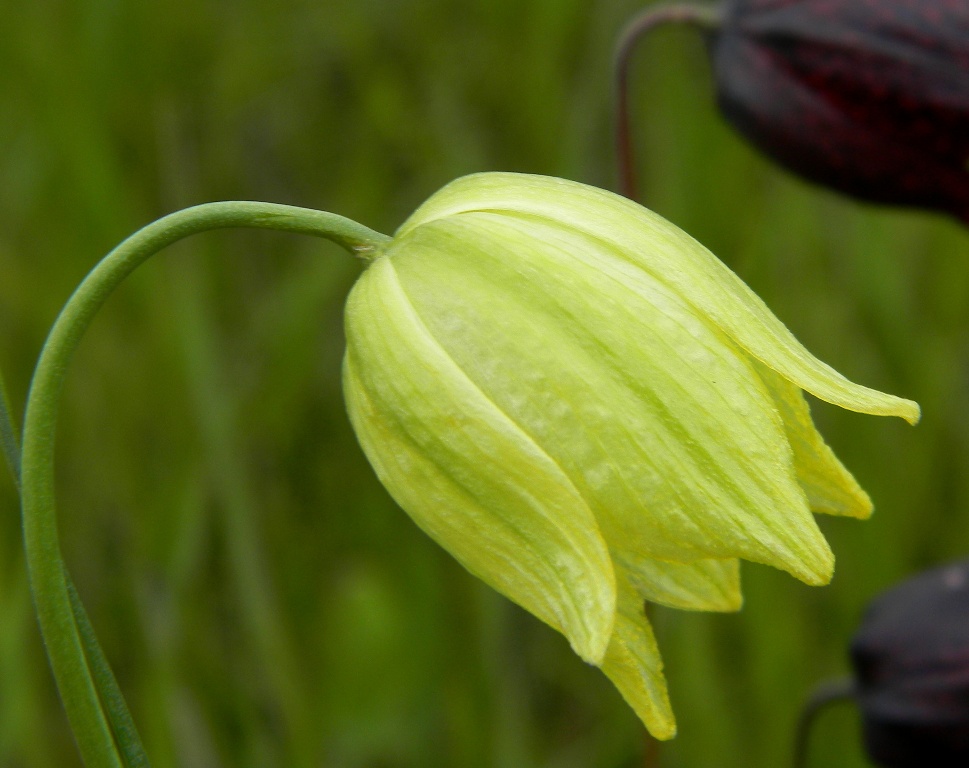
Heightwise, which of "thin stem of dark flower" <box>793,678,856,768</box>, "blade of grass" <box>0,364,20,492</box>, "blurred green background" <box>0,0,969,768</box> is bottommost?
"thin stem of dark flower" <box>793,678,856,768</box>

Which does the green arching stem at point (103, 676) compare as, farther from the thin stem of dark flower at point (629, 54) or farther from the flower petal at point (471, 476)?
the thin stem of dark flower at point (629, 54)

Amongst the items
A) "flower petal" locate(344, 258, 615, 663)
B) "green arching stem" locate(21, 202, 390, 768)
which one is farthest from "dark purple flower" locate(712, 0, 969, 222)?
"green arching stem" locate(21, 202, 390, 768)

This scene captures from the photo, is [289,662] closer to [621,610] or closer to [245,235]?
[621,610]

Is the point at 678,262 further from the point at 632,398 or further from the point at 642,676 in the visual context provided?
the point at 642,676

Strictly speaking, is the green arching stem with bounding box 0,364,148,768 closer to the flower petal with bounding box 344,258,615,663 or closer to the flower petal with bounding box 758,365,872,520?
the flower petal with bounding box 344,258,615,663

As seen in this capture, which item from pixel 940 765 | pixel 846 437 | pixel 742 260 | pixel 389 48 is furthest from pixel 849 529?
pixel 389 48

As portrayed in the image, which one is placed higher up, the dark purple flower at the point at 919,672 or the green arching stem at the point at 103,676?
the green arching stem at the point at 103,676

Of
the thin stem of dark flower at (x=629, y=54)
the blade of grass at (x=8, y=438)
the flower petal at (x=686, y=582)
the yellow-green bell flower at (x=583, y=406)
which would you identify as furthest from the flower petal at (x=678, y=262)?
the thin stem of dark flower at (x=629, y=54)

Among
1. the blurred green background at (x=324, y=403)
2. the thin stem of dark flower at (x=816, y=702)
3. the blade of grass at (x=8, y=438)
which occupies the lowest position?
the thin stem of dark flower at (x=816, y=702)
